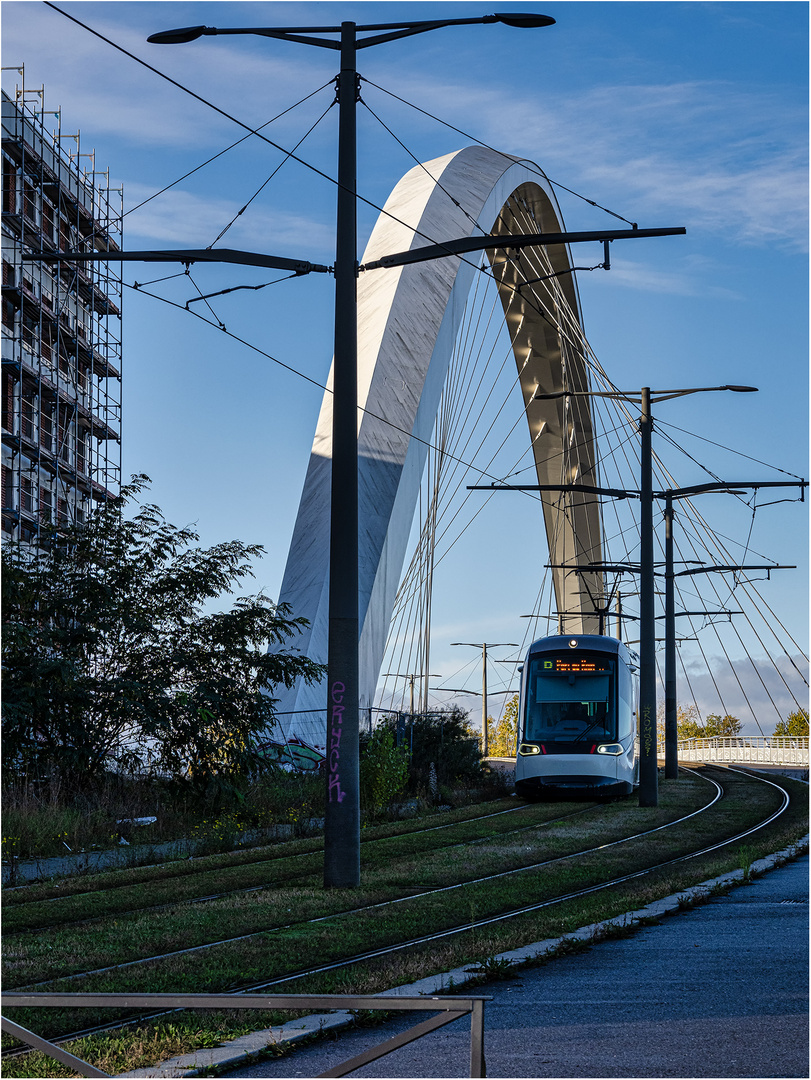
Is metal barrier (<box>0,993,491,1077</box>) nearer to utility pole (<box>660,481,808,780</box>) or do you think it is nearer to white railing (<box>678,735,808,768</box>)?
utility pole (<box>660,481,808,780</box>)

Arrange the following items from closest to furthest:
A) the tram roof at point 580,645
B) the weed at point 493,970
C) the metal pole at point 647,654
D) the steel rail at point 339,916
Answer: the weed at point 493,970 < the steel rail at point 339,916 < the metal pole at point 647,654 < the tram roof at point 580,645

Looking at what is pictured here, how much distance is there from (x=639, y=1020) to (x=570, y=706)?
1826cm

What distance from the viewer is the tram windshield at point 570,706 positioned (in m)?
24.7

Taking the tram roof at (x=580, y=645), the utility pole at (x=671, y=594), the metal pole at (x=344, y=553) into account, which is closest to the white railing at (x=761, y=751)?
the utility pole at (x=671, y=594)

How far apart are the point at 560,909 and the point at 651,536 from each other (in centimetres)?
1485

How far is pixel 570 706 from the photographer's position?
24.8 meters

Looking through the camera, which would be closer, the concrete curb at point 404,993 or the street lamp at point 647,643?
the concrete curb at point 404,993

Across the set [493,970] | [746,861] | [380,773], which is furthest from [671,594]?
[493,970]

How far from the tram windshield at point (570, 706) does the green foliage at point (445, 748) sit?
10.8ft

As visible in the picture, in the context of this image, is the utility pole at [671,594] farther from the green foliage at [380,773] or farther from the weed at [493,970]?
the weed at [493,970]

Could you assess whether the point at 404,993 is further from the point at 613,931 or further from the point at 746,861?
the point at 746,861

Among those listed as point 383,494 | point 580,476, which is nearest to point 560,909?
point 383,494

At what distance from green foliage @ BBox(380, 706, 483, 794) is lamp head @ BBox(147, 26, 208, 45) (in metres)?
16.9

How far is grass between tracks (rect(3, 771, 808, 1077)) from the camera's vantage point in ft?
21.8
